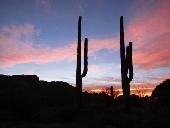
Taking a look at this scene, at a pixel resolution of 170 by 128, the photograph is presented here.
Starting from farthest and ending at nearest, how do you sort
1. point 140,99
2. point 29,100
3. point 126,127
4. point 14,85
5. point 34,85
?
1. point 34,85
2. point 14,85
3. point 140,99
4. point 29,100
5. point 126,127

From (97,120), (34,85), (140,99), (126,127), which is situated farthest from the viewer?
(34,85)

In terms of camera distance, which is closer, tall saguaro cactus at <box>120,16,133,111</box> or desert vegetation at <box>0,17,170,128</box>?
desert vegetation at <box>0,17,170,128</box>

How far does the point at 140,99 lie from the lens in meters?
21.6

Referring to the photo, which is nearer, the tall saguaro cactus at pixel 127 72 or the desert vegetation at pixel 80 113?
the desert vegetation at pixel 80 113

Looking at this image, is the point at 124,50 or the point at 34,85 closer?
the point at 124,50

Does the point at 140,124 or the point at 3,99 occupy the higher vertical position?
the point at 3,99

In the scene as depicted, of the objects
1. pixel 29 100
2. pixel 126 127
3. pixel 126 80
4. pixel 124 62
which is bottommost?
pixel 126 127

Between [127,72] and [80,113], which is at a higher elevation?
[127,72]

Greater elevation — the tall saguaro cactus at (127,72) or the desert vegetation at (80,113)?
the tall saguaro cactus at (127,72)

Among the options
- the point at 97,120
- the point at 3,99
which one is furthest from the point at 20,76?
the point at 97,120

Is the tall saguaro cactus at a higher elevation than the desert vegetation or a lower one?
higher

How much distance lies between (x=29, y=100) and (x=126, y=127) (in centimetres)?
663

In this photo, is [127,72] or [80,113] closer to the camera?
[80,113]

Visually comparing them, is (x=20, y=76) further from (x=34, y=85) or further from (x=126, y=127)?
(x=126, y=127)
